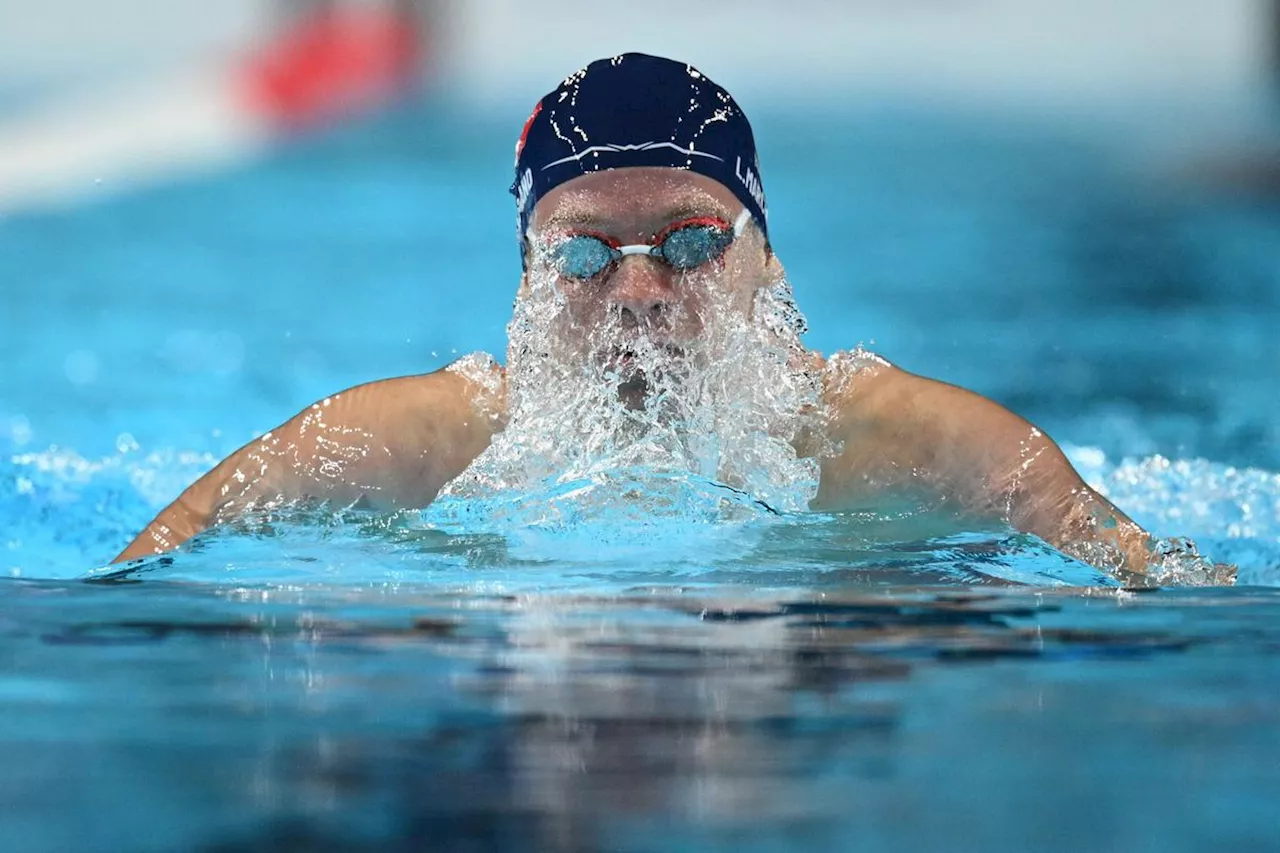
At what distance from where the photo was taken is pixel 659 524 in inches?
82.6

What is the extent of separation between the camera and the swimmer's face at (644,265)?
241 cm

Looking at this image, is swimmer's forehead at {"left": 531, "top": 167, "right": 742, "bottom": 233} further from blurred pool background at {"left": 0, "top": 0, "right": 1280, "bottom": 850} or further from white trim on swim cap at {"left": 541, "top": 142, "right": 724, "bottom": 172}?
blurred pool background at {"left": 0, "top": 0, "right": 1280, "bottom": 850}

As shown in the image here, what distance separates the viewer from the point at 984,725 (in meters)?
0.93

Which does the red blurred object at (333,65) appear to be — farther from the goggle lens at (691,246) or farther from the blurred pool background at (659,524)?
the goggle lens at (691,246)

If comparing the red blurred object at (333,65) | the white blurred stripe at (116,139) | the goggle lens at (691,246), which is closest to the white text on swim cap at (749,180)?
the goggle lens at (691,246)

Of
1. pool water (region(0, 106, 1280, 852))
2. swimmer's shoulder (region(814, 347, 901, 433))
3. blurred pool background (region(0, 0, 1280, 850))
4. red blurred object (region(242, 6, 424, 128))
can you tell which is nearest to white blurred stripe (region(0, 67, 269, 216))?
blurred pool background (region(0, 0, 1280, 850))

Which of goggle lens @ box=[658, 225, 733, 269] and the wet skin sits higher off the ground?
goggle lens @ box=[658, 225, 733, 269]

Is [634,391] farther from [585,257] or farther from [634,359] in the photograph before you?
[585,257]

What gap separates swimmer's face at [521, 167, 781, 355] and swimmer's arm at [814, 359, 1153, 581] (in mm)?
263

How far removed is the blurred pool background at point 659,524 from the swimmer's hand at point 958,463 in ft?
0.91

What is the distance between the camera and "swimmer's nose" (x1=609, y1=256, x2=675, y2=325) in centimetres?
239

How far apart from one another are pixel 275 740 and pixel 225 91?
212 inches

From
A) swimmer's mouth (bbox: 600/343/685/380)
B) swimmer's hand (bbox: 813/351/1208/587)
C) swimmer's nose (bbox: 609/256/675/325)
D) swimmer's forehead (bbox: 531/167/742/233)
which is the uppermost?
swimmer's forehead (bbox: 531/167/742/233)

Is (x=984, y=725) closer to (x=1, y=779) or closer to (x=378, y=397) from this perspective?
(x=1, y=779)
